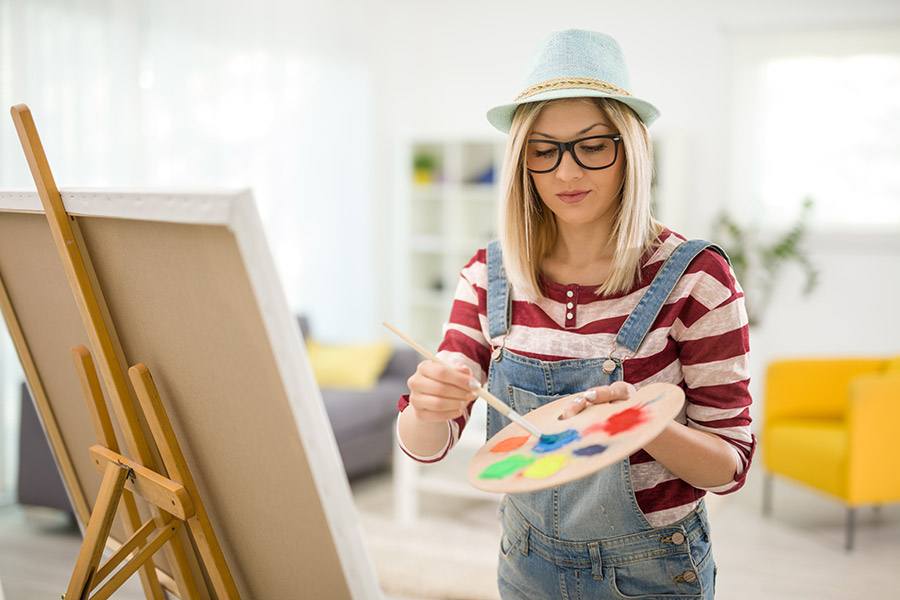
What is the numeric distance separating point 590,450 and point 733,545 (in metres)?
2.78

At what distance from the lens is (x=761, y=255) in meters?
4.98

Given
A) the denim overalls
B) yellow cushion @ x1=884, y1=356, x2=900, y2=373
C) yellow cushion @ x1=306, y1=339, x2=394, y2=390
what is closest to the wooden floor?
yellow cushion @ x1=306, y1=339, x2=394, y2=390

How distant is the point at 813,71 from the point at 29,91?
4.50 m

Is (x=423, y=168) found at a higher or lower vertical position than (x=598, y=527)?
higher

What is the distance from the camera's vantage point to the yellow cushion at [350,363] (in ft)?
13.7

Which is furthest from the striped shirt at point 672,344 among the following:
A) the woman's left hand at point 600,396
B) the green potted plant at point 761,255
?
the green potted plant at point 761,255

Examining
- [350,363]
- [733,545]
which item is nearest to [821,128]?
[733,545]

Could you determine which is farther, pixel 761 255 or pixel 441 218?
pixel 441 218

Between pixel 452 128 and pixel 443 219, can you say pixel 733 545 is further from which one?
pixel 452 128

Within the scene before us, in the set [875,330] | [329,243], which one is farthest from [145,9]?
[875,330]

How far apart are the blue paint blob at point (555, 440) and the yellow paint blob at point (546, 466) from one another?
3 cm

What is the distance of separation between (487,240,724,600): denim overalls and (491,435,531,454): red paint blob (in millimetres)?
171

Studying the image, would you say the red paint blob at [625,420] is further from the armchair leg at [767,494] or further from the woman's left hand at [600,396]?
the armchair leg at [767,494]

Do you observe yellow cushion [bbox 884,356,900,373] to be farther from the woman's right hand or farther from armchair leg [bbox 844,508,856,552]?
the woman's right hand
